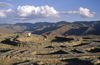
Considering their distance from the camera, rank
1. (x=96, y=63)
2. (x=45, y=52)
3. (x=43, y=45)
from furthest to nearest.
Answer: (x=43, y=45) → (x=45, y=52) → (x=96, y=63)

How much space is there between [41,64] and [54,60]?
4.73 feet

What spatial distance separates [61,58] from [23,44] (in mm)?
8339

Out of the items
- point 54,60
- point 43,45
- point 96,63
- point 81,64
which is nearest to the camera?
point 96,63

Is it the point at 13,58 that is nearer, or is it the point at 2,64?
the point at 2,64

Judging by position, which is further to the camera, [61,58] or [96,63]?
[61,58]

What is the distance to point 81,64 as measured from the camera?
704 centimetres

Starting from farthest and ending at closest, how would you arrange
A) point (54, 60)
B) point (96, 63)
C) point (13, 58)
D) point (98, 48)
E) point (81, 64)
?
point (98, 48) → point (13, 58) → point (54, 60) → point (81, 64) → point (96, 63)

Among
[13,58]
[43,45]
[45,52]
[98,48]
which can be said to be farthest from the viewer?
[43,45]

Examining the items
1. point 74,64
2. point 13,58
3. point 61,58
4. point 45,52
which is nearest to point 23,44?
point 45,52

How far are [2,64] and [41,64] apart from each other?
3.11m

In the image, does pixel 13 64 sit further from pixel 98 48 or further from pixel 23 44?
pixel 98 48

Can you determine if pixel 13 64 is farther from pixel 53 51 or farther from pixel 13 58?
pixel 53 51

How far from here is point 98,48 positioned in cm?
1241

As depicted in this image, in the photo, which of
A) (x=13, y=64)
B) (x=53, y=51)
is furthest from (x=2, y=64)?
(x=53, y=51)
